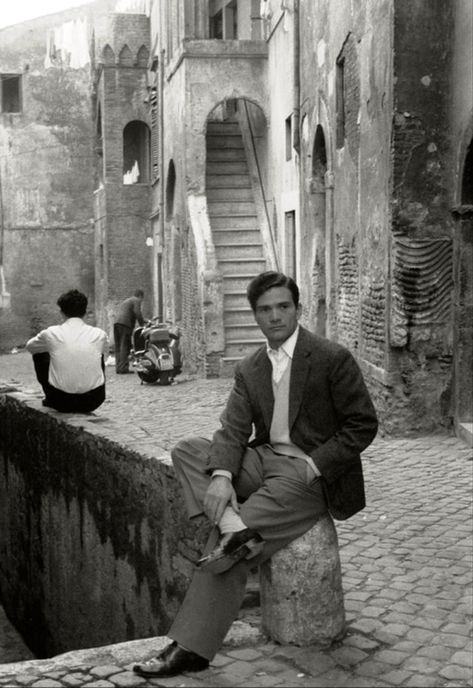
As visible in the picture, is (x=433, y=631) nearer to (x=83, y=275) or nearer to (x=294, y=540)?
(x=294, y=540)

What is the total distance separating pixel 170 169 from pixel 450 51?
12071 mm

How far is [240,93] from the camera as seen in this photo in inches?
741

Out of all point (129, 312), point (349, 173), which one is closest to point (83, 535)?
point (349, 173)

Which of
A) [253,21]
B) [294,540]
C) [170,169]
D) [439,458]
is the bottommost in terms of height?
[439,458]

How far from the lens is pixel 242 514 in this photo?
4.40m

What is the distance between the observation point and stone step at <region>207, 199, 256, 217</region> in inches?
758

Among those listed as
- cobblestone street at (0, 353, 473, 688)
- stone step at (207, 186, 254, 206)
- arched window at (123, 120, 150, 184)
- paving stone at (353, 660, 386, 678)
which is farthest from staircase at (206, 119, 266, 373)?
paving stone at (353, 660, 386, 678)

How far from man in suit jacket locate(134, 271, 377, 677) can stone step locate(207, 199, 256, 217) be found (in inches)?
579

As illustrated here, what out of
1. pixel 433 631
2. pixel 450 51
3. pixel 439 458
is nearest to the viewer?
pixel 433 631

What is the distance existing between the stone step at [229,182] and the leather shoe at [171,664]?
15936mm

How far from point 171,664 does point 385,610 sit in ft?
4.58

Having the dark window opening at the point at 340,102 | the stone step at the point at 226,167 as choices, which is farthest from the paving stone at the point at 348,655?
the stone step at the point at 226,167

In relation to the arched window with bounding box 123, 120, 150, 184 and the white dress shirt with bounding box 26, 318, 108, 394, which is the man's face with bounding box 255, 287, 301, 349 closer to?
the white dress shirt with bounding box 26, 318, 108, 394

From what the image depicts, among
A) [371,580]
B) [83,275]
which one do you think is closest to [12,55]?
[83,275]
